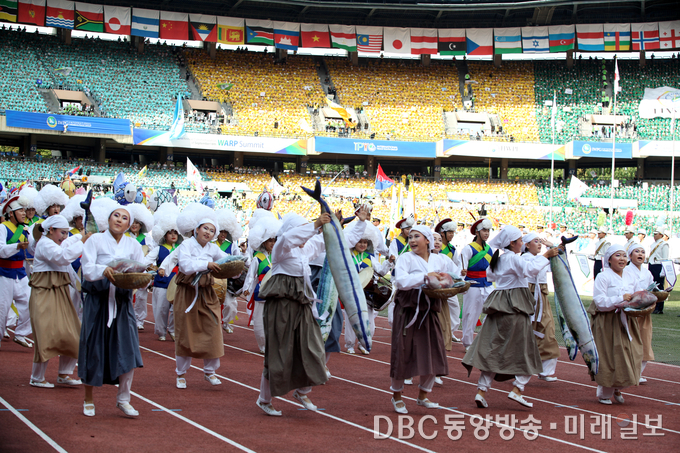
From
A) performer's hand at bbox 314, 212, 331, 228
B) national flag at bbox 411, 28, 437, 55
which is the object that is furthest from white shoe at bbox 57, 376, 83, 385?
national flag at bbox 411, 28, 437, 55

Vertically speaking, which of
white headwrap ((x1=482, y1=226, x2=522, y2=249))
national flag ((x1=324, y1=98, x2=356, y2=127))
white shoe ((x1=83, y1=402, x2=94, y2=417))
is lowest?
white shoe ((x1=83, y1=402, x2=94, y2=417))

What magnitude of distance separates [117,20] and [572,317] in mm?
38097

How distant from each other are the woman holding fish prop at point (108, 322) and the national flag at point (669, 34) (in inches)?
1693

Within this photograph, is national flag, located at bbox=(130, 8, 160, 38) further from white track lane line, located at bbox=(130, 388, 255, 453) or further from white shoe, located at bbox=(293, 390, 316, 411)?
white shoe, located at bbox=(293, 390, 316, 411)

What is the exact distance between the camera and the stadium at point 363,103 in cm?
→ 3669

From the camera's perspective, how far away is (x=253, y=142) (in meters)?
39.2

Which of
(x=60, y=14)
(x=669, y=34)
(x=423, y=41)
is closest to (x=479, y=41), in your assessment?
(x=423, y=41)

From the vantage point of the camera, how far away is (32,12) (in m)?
38.3

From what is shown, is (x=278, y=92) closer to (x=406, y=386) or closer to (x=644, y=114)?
(x=644, y=114)

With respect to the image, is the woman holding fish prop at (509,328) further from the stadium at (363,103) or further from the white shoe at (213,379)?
the stadium at (363,103)

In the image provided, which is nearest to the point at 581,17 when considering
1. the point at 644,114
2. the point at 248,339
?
the point at 644,114

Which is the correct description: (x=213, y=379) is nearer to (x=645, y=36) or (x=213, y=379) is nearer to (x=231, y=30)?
(x=231, y=30)

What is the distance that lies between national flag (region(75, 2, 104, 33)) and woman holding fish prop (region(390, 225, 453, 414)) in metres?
37.4

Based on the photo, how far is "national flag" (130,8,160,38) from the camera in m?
40.6
